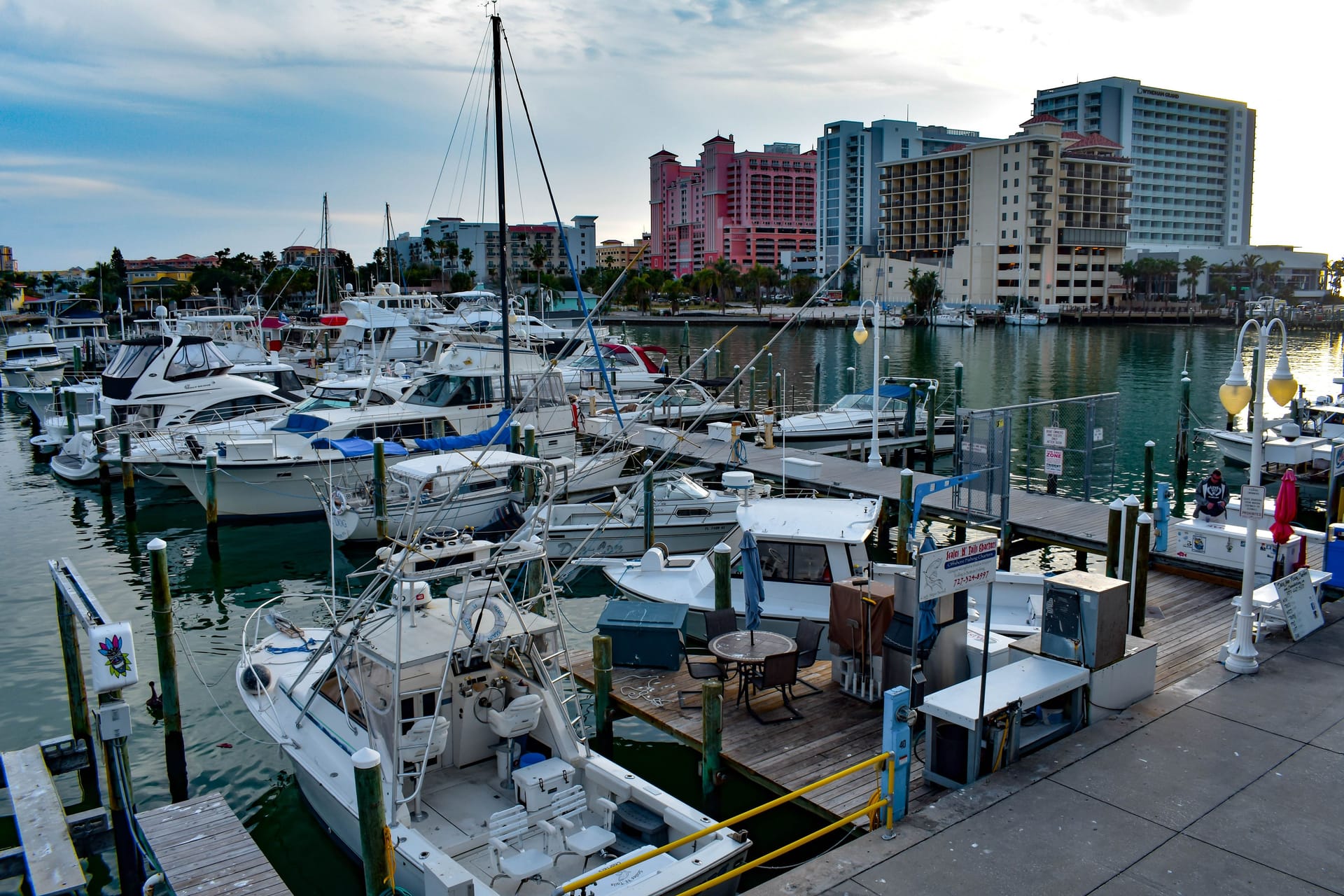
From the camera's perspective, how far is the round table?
36.7 feet

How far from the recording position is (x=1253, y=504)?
11109mm

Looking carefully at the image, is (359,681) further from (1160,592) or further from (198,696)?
(1160,592)

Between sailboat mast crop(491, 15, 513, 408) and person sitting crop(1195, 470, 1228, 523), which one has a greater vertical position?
sailboat mast crop(491, 15, 513, 408)

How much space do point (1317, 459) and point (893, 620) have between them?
70.3 ft

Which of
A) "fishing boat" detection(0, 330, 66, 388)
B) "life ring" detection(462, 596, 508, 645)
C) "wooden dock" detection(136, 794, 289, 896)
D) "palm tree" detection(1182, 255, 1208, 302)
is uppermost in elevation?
"palm tree" detection(1182, 255, 1208, 302)

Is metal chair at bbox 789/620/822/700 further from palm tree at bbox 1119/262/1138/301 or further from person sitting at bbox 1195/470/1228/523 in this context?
palm tree at bbox 1119/262/1138/301

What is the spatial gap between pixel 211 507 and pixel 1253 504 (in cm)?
2074

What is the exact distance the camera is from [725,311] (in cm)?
14038

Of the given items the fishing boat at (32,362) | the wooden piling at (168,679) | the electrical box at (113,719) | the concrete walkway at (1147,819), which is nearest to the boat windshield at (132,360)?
the fishing boat at (32,362)

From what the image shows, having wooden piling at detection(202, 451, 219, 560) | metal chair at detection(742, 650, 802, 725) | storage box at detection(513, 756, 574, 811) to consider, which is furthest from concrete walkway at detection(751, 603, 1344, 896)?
wooden piling at detection(202, 451, 219, 560)

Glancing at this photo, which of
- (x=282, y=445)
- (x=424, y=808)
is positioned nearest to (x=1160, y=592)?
(x=424, y=808)

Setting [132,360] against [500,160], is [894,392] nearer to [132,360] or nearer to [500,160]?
[500,160]

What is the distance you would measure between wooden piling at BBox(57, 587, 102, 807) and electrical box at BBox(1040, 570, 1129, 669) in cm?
1087

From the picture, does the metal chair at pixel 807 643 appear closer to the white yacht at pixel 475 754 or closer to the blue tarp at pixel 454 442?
the white yacht at pixel 475 754
